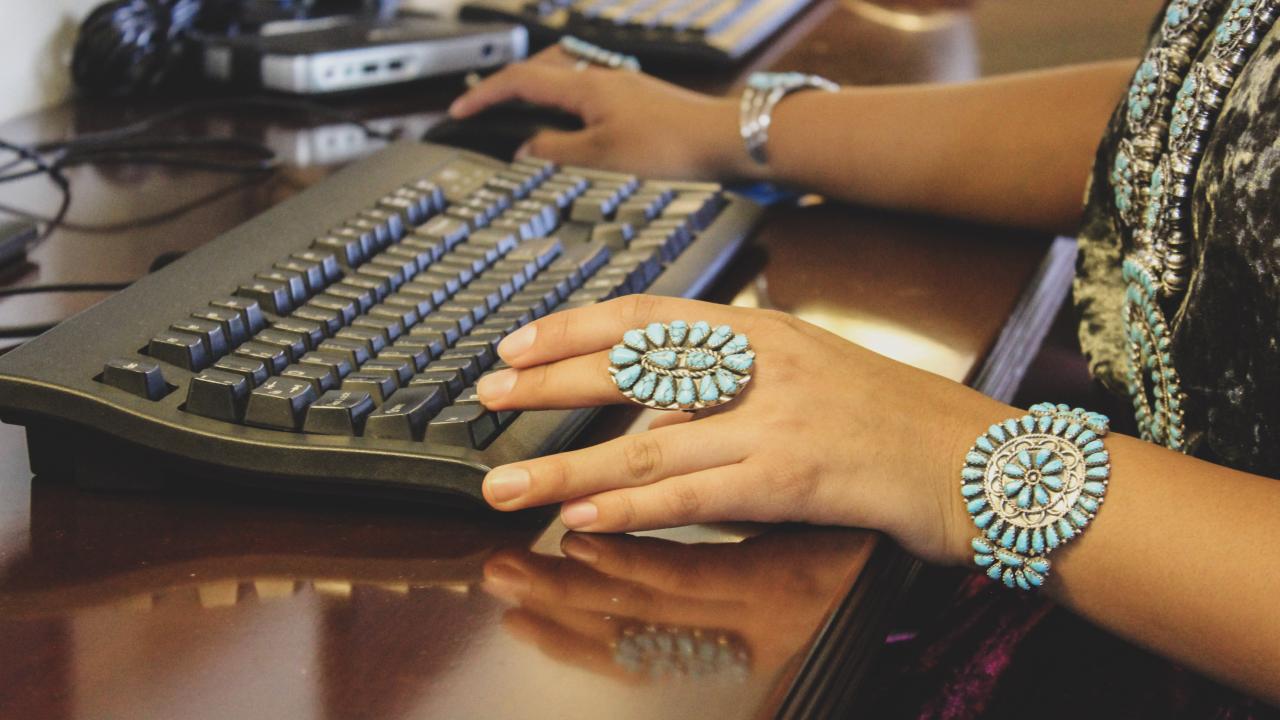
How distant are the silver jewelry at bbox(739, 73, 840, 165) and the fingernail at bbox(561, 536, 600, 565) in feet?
1.54

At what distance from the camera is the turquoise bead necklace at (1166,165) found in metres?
0.65

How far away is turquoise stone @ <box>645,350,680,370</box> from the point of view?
55cm

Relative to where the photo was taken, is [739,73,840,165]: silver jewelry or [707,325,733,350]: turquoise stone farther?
[739,73,840,165]: silver jewelry

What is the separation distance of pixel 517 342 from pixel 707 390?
0.09m

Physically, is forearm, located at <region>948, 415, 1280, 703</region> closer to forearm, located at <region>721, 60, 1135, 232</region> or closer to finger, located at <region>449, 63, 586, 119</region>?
forearm, located at <region>721, 60, 1135, 232</region>

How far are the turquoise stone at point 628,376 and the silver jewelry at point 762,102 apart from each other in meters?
0.41

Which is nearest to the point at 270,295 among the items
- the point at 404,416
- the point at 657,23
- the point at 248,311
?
the point at 248,311

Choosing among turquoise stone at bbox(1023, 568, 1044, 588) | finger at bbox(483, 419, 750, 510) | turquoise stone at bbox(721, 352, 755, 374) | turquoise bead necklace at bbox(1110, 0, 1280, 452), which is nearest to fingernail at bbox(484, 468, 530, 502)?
finger at bbox(483, 419, 750, 510)

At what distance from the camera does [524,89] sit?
3.31 feet

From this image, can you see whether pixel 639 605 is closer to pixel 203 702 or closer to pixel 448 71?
pixel 203 702

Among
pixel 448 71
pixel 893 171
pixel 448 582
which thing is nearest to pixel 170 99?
pixel 448 71

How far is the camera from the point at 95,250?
0.79 meters

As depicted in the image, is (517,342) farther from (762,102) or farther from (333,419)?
(762,102)

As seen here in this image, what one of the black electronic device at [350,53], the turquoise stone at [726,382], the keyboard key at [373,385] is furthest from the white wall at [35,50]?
the turquoise stone at [726,382]
